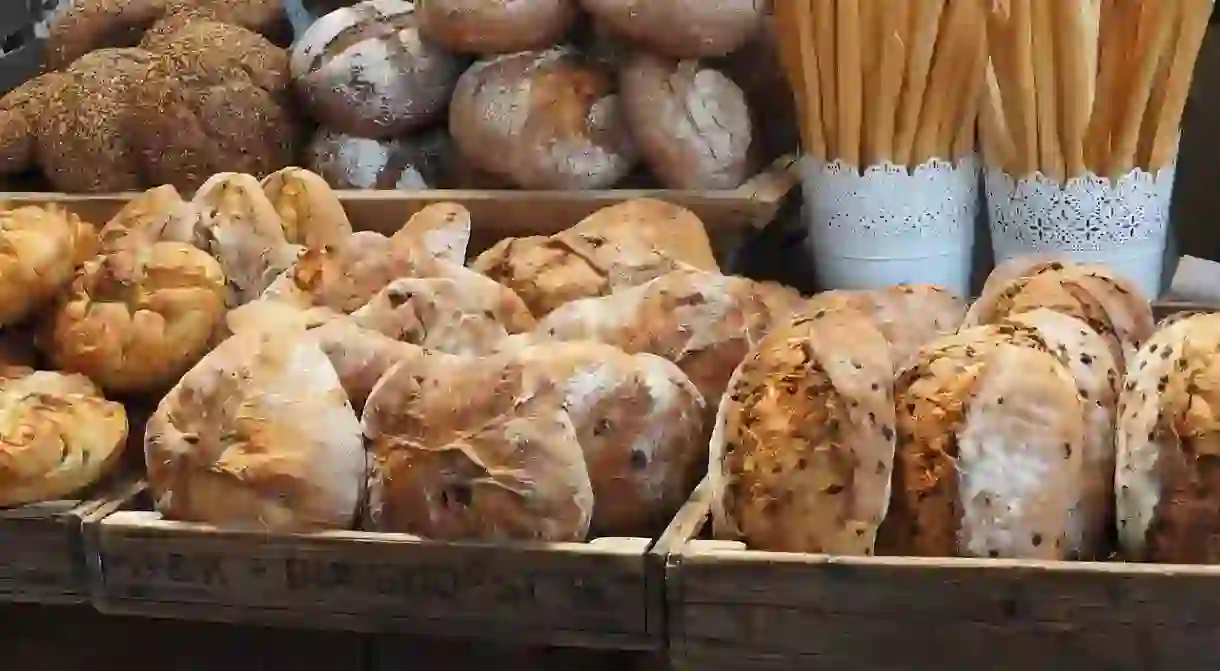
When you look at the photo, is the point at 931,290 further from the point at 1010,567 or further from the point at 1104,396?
the point at 1010,567

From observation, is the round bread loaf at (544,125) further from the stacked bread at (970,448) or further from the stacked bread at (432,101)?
the stacked bread at (970,448)

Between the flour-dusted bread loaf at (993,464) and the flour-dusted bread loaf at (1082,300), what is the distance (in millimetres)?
138

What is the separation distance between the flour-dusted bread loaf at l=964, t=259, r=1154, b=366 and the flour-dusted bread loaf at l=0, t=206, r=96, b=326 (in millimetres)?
860

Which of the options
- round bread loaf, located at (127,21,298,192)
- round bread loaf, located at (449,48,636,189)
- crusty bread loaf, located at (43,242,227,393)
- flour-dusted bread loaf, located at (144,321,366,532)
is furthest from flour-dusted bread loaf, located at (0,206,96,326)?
round bread loaf, located at (449,48,636,189)

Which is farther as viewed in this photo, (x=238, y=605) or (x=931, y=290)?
(x=931, y=290)

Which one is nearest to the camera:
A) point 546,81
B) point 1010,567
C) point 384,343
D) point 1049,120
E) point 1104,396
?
point 1010,567

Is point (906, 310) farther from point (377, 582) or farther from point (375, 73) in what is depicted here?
point (375, 73)

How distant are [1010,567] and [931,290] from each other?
40cm

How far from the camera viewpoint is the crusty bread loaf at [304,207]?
137 centimetres

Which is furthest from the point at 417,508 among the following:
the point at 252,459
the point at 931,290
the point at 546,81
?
the point at 546,81

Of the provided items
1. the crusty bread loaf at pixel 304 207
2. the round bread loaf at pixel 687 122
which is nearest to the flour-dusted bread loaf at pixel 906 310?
the round bread loaf at pixel 687 122

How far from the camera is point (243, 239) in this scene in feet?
4.30

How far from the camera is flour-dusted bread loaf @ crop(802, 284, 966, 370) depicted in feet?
3.65

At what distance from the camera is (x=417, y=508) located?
0.99m
